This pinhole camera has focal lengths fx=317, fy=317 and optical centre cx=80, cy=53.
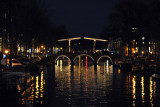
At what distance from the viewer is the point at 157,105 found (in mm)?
24672

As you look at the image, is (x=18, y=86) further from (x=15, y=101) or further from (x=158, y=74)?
(x=158, y=74)

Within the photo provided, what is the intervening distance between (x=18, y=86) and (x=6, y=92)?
4.29 metres

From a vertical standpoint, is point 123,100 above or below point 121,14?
below

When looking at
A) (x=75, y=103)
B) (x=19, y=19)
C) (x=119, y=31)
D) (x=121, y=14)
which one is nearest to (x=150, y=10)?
(x=121, y=14)

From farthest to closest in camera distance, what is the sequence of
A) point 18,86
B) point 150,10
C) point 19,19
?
point 150,10 < point 19,19 < point 18,86

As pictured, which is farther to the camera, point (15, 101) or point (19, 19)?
point (19, 19)

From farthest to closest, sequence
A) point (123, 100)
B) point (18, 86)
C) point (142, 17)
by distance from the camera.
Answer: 1. point (142, 17)
2. point (18, 86)
3. point (123, 100)

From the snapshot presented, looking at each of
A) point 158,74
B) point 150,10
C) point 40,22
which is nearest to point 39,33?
point 40,22

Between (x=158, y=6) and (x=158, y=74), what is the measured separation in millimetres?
17794

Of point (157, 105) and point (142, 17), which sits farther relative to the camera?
point (142, 17)

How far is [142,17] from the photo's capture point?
70.4m

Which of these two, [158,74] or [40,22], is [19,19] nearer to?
[40,22]

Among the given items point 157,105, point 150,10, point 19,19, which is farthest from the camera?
point 150,10

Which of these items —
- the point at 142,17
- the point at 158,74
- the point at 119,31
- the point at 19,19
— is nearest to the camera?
the point at 158,74
